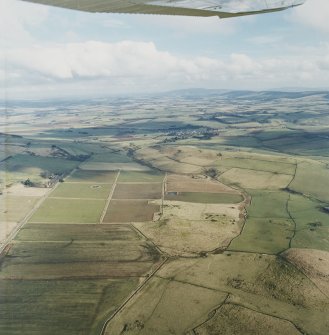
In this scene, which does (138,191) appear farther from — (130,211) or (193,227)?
(193,227)

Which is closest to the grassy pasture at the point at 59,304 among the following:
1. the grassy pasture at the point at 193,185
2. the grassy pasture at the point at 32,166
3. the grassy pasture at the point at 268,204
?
the grassy pasture at the point at 268,204

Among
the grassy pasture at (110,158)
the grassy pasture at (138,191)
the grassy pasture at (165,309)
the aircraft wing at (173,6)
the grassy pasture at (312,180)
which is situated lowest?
the grassy pasture at (110,158)

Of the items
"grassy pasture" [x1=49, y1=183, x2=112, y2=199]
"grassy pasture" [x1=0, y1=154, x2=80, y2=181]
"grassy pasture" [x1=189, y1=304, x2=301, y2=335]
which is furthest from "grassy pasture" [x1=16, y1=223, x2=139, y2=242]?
"grassy pasture" [x1=0, y1=154, x2=80, y2=181]

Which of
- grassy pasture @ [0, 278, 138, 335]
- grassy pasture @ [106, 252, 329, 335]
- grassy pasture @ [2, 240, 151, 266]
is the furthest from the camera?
grassy pasture @ [2, 240, 151, 266]

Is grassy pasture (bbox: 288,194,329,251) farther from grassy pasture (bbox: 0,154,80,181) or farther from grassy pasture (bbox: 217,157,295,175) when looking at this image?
grassy pasture (bbox: 0,154,80,181)

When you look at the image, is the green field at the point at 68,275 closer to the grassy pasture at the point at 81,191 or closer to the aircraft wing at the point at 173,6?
the grassy pasture at the point at 81,191
